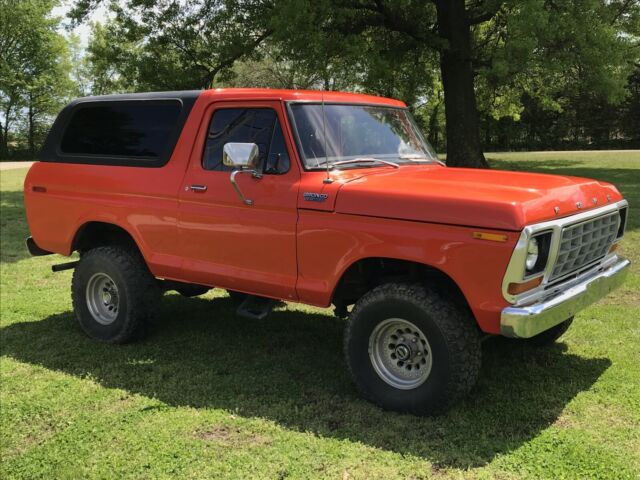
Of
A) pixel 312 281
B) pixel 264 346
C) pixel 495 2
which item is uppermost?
pixel 495 2

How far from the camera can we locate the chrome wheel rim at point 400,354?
3.95 meters

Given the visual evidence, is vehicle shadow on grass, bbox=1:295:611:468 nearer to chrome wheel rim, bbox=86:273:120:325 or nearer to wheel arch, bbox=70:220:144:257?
chrome wheel rim, bbox=86:273:120:325

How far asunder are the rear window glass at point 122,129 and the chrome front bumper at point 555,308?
313 centimetres

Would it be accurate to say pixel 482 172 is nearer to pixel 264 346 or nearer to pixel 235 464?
pixel 264 346

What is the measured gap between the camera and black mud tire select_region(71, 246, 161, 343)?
17.5 feet

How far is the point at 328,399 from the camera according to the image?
428 centimetres

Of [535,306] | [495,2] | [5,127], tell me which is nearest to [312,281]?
[535,306]

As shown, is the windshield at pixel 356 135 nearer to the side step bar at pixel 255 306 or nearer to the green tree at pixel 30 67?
the side step bar at pixel 255 306

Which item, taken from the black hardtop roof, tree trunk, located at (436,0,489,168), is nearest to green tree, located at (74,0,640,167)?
tree trunk, located at (436,0,489,168)

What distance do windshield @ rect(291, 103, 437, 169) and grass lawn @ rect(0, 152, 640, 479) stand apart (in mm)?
1671

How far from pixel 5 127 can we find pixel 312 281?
49954 mm

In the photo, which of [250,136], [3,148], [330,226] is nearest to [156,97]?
[250,136]

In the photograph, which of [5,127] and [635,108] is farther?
[5,127]

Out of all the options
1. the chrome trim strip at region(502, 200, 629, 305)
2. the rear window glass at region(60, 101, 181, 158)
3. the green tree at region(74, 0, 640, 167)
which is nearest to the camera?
the chrome trim strip at region(502, 200, 629, 305)
